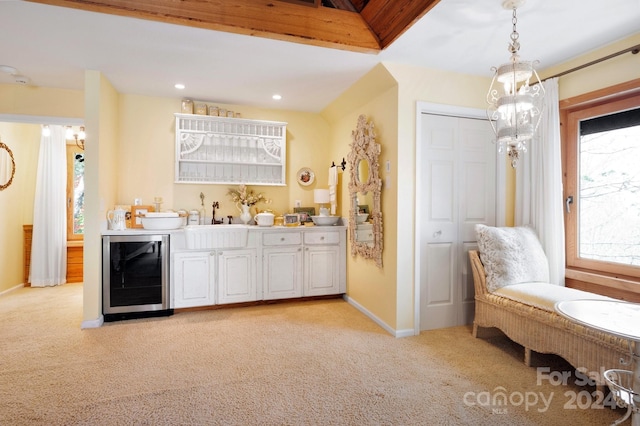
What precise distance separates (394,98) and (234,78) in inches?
65.6

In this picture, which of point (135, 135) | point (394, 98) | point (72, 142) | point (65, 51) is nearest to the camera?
point (65, 51)

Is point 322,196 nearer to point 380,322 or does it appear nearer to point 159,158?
point 380,322

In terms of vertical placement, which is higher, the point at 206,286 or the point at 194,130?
the point at 194,130

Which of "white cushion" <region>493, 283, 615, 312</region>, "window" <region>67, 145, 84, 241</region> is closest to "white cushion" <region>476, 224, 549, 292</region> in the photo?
"white cushion" <region>493, 283, 615, 312</region>

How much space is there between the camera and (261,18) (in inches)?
98.7

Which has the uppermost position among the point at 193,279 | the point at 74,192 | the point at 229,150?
the point at 229,150

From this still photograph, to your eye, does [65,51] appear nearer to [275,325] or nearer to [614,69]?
[275,325]

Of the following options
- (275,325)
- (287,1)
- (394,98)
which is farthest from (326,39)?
(275,325)

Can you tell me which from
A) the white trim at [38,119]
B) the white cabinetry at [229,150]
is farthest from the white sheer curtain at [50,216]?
the white cabinetry at [229,150]

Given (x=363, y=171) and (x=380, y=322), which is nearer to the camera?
(x=380, y=322)

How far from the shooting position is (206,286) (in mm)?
3740

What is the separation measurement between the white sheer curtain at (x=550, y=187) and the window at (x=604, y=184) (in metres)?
0.18

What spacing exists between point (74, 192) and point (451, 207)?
18.7 feet

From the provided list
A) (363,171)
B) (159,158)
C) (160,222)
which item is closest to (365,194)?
(363,171)
